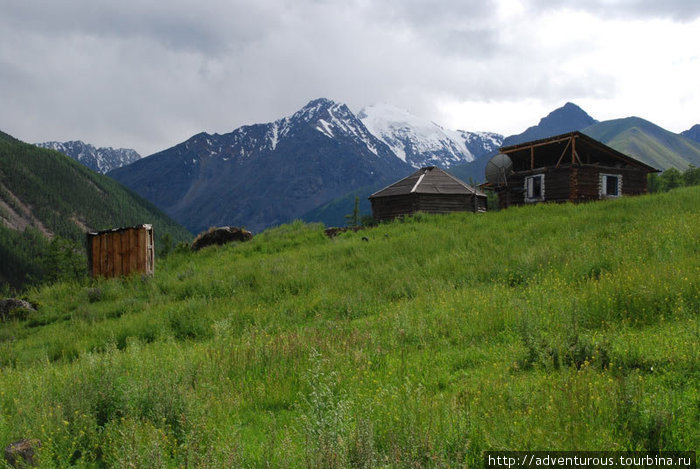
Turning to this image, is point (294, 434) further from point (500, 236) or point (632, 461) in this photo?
point (500, 236)

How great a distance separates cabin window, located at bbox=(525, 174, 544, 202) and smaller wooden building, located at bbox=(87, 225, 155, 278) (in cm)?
2707

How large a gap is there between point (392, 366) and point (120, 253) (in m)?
14.7

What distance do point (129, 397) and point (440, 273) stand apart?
8210mm

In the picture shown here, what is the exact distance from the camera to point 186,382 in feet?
15.9

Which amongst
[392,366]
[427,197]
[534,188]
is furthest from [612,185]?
[392,366]

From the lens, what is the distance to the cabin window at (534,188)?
103 ft

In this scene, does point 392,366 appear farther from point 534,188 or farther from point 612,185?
point 612,185

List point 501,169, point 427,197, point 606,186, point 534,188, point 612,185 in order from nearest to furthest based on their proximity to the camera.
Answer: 1. point 606,186
2. point 612,185
3. point 534,188
4. point 501,169
5. point 427,197

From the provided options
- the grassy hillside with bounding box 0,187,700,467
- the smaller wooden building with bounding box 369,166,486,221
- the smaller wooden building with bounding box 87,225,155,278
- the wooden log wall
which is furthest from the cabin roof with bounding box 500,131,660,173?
the smaller wooden building with bounding box 87,225,155,278

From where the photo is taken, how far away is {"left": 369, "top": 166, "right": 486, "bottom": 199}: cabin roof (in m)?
33.4

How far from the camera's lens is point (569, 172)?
29.6 metres

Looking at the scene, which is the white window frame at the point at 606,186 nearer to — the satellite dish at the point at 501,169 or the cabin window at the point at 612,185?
the cabin window at the point at 612,185

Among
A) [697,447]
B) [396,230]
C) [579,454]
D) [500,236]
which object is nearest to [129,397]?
[579,454]

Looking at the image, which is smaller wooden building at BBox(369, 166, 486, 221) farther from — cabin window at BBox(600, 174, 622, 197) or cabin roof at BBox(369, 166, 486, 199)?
cabin window at BBox(600, 174, 622, 197)
